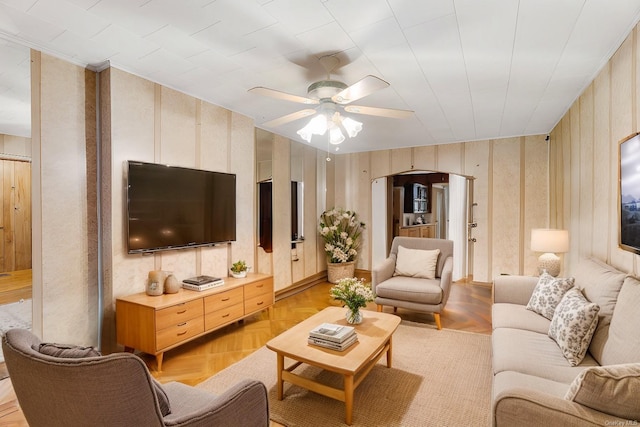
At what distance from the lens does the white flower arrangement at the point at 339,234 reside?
5719 mm

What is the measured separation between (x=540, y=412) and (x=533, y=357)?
2.76 ft

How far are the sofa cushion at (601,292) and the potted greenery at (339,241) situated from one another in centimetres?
374

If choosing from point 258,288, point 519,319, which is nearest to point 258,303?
point 258,288

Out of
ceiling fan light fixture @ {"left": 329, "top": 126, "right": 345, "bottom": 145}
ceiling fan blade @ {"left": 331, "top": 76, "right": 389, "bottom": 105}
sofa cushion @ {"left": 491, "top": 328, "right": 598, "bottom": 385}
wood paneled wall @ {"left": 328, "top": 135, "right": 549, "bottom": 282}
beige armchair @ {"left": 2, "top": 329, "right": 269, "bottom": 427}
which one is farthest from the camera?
wood paneled wall @ {"left": 328, "top": 135, "right": 549, "bottom": 282}

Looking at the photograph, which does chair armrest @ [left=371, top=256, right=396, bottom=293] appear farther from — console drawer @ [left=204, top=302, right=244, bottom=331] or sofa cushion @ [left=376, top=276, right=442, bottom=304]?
console drawer @ [left=204, top=302, right=244, bottom=331]

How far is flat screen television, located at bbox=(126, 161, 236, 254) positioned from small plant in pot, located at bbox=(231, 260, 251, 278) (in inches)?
11.7

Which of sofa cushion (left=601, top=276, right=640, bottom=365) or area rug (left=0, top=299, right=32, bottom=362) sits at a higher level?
sofa cushion (left=601, top=276, right=640, bottom=365)

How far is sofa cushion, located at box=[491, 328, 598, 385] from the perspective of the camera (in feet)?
5.63

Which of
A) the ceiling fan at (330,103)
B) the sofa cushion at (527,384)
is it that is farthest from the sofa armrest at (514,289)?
the ceiling fan at (330,103)

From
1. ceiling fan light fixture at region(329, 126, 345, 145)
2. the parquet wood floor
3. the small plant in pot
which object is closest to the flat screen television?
the small plant in pot

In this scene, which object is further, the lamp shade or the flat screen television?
the lamp shade

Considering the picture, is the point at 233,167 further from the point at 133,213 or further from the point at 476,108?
the point at 476,108

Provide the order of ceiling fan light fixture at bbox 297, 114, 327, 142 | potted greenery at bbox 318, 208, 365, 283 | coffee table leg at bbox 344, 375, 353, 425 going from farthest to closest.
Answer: potted greenery at bbox 318, 208, 365, 283 < ceiling fan light fixture at bbox 297, 114, 327, 142 < coffee table leg at bbox 344, 375, 353, 425

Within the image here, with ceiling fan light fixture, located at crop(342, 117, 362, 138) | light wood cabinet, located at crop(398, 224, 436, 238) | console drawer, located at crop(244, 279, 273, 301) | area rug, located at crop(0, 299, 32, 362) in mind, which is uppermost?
ceiling fan light fixture, located at crop(342, 117, 362, 138)
